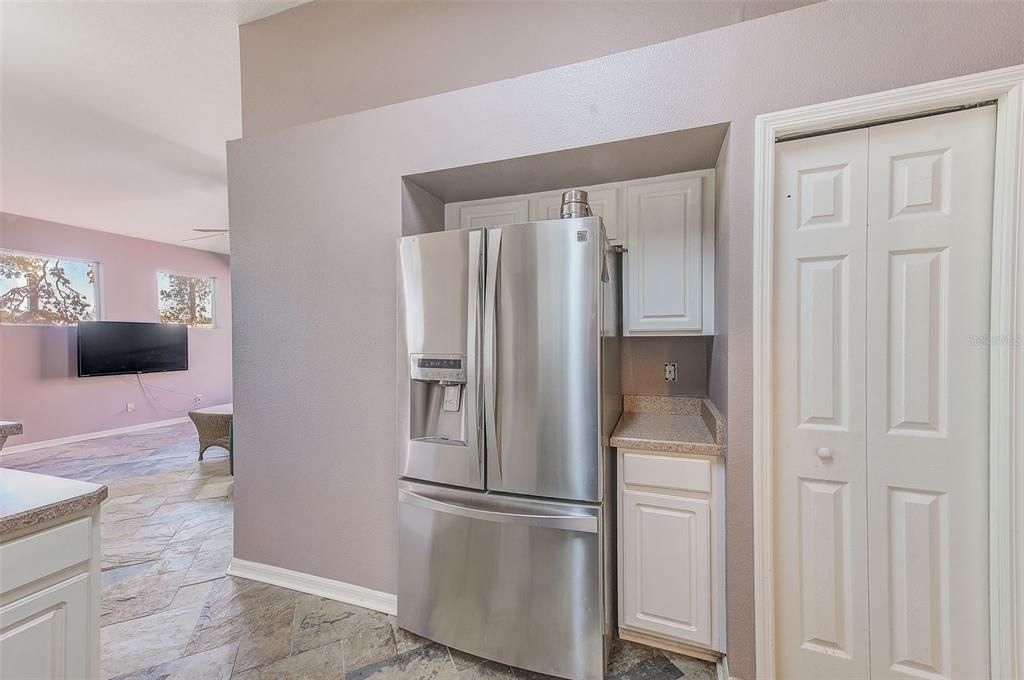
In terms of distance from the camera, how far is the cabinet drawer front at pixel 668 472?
1602 mm

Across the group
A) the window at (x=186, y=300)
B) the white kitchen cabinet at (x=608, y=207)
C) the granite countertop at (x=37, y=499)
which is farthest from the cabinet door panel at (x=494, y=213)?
the window at (x=186, y=300)

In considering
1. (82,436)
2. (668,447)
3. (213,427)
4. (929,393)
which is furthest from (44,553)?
(82,436)

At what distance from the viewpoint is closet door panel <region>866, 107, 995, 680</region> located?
4.20ft

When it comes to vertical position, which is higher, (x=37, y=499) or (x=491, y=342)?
(x=491, y=342)

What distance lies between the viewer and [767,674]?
1440mm

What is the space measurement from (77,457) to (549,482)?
6042 millimetres

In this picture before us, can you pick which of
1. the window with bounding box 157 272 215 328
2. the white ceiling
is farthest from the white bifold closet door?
the window with bounding box 157 272 215 328

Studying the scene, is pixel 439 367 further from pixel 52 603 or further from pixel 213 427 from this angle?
pixel 213 427

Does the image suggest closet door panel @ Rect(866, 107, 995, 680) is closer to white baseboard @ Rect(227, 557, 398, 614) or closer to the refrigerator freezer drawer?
the refrigerator freezer drawer

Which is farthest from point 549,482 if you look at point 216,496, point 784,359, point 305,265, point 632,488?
point 216,496

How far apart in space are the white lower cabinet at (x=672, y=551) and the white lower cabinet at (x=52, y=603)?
1.74 m

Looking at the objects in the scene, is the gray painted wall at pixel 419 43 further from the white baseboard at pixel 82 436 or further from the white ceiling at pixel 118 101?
the white baseboard at pixel 82 436

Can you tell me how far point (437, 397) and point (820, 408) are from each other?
1467 millimetres

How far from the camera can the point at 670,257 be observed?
199 centimetres
